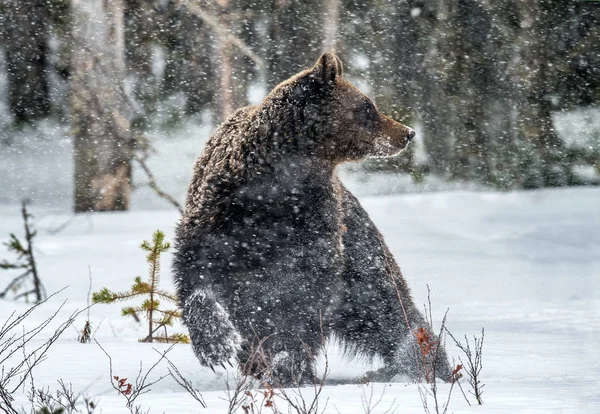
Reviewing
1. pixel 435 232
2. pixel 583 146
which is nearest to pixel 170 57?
pixel 435 232

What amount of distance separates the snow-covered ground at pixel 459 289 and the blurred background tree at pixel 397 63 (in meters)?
0.82

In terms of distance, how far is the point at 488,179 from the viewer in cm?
1256

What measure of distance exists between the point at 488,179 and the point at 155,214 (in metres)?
5.54

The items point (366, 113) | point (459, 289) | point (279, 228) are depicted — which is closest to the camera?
point (279, 228)

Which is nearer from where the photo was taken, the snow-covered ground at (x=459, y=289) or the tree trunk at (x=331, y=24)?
the snow-covered ground at (x=459, y=289)

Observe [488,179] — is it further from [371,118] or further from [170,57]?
[371,118]

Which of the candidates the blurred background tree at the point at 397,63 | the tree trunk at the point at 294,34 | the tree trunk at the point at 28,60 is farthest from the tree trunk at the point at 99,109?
the tree trunk at the point at 294,34

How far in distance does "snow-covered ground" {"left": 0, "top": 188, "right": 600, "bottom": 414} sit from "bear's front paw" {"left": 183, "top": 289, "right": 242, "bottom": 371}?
17 cm

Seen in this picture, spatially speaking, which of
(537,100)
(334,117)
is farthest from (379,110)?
(537,100)

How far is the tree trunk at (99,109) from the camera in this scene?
10.6 m

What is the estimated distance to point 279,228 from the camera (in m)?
3.91

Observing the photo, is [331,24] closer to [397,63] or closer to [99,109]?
[397,63]

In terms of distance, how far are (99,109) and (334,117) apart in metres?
7.41

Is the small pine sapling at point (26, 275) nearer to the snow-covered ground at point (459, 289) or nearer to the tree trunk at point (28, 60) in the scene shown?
the snow-covered ground at point (459, 289)
